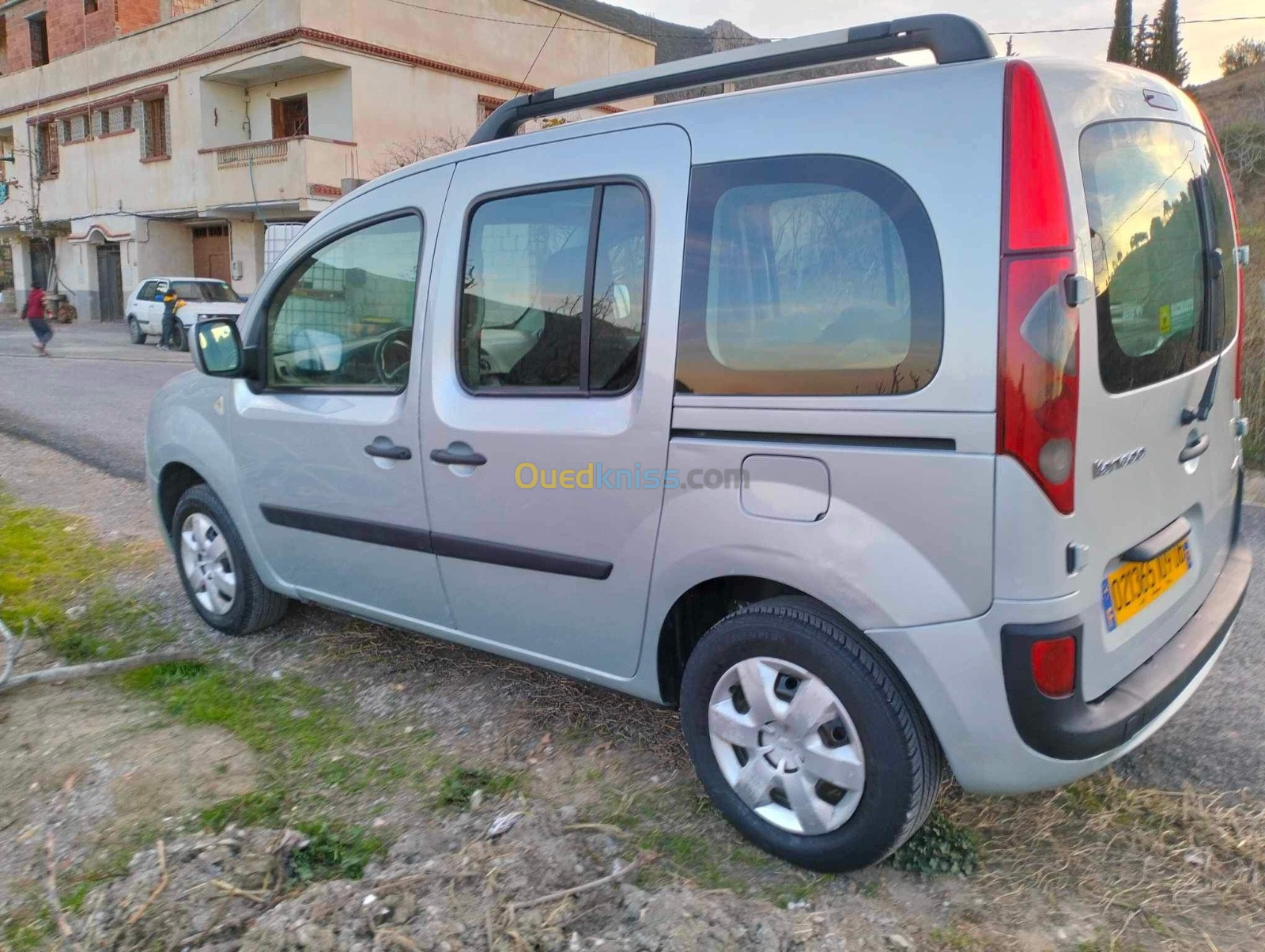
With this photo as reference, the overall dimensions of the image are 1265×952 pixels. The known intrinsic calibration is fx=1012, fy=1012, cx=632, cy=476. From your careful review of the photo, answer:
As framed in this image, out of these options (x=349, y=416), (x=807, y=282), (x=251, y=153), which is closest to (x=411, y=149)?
(x=251, y=153)

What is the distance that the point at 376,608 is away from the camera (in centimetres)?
378

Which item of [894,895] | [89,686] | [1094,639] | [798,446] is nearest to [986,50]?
[798,446]

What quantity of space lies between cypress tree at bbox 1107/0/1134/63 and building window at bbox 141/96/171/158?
30.5 meters

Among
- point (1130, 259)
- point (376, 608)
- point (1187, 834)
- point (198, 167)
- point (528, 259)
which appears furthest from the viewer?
point (198, 167)

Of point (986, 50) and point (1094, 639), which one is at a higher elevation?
point (986, 50)

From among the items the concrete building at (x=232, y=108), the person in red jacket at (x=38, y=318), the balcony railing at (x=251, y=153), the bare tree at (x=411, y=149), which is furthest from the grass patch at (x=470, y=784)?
the balcony railing at (x=251, y=153)

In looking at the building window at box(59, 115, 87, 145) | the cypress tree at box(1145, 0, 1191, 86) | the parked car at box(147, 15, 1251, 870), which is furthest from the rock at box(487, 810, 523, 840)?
the cypress tree at box(1145, 0, 1191, 86)

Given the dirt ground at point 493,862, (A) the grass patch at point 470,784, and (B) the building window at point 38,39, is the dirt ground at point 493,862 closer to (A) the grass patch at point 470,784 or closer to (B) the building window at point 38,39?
(A) the grass patch at point 470,784

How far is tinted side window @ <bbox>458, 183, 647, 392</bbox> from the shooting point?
9.52ft

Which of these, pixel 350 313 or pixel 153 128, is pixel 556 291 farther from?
pixel 153 128

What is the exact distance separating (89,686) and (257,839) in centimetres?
161

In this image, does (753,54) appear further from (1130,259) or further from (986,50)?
(1130,259)

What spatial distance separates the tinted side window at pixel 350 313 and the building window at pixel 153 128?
2865 cm

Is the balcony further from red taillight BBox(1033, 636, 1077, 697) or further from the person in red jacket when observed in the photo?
red taillight BBox(1033, 636, 1077, 697)
